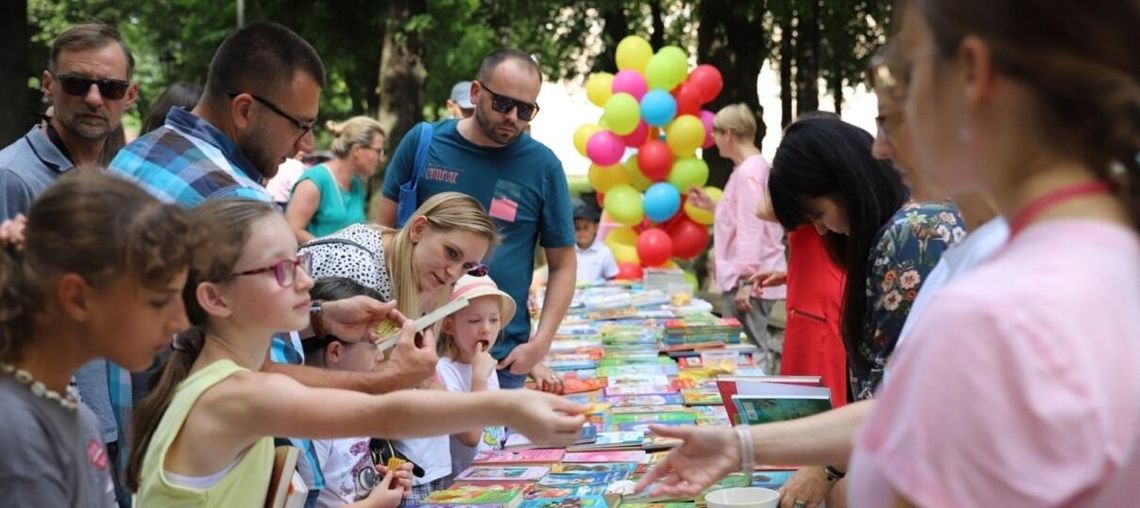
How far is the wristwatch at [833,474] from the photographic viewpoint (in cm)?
288

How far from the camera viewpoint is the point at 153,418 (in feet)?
7.38

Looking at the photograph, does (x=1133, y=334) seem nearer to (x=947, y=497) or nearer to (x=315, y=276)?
(x=947, y=497)

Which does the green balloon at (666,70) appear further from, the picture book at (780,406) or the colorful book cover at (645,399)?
the picture book at (780,406)

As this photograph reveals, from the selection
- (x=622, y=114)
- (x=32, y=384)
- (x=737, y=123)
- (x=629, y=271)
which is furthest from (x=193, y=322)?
(x=629, y=271)

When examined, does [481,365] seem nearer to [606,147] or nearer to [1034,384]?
[1034,384]

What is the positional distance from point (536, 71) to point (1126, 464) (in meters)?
3.74

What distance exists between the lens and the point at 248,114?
3.06 meters

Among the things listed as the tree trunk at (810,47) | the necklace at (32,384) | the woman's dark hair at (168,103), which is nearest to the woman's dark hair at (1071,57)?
the necklace at (32,384)

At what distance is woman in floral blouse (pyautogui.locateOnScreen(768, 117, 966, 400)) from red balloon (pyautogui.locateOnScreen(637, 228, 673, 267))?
5.25 meters

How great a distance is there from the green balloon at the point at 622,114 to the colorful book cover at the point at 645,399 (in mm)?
4445

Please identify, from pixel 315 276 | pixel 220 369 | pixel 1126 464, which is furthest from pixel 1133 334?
pixel 315 276

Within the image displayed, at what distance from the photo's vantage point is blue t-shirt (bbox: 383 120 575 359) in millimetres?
4504

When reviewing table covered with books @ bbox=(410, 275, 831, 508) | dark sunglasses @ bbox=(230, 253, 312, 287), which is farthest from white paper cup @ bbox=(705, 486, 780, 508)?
dark sunglasses @ bbox=(230, 253, 312, 287)

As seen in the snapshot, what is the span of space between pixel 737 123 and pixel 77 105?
4593mm
